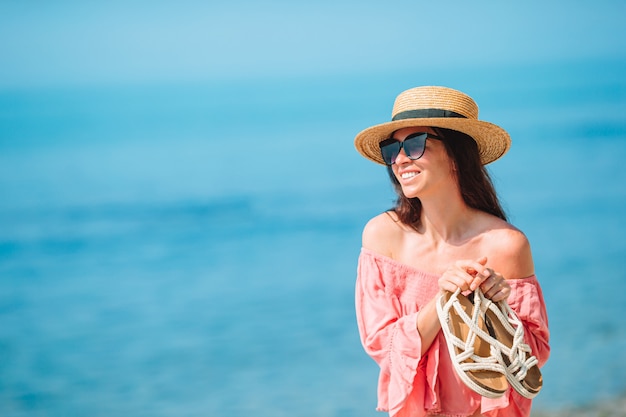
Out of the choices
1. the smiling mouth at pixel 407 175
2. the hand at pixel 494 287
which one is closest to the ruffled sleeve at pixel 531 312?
the hand at pixel 494 287

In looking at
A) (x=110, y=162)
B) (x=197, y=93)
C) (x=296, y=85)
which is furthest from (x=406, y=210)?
(x=296, y=85)

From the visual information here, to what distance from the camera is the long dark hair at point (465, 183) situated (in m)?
2.57

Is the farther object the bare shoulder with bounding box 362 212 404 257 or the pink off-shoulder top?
the bare shoulder with bounding box 362 212 404 257

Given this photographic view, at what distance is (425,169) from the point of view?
251 cm

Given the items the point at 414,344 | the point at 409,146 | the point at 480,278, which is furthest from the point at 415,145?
the point at 414,344

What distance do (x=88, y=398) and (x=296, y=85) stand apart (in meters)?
13.5

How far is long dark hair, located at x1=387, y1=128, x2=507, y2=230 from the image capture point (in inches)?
101

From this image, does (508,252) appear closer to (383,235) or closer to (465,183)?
(465,183)

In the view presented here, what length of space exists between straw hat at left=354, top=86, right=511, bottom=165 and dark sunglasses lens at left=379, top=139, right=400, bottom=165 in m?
0.03

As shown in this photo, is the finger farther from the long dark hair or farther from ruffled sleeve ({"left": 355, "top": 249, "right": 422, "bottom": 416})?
the long dark hair

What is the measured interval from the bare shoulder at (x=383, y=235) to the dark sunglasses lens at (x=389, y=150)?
16 cm

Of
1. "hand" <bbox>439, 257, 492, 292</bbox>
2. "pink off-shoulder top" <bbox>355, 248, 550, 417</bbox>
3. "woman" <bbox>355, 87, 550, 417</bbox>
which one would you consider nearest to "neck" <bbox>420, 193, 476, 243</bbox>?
"woman" <bbox>355, 87, 550, 417</bbox>

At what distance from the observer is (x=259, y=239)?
34.5 feet

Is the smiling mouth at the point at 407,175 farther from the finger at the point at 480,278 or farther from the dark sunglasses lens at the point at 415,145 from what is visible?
the finger at the point at 480,278
